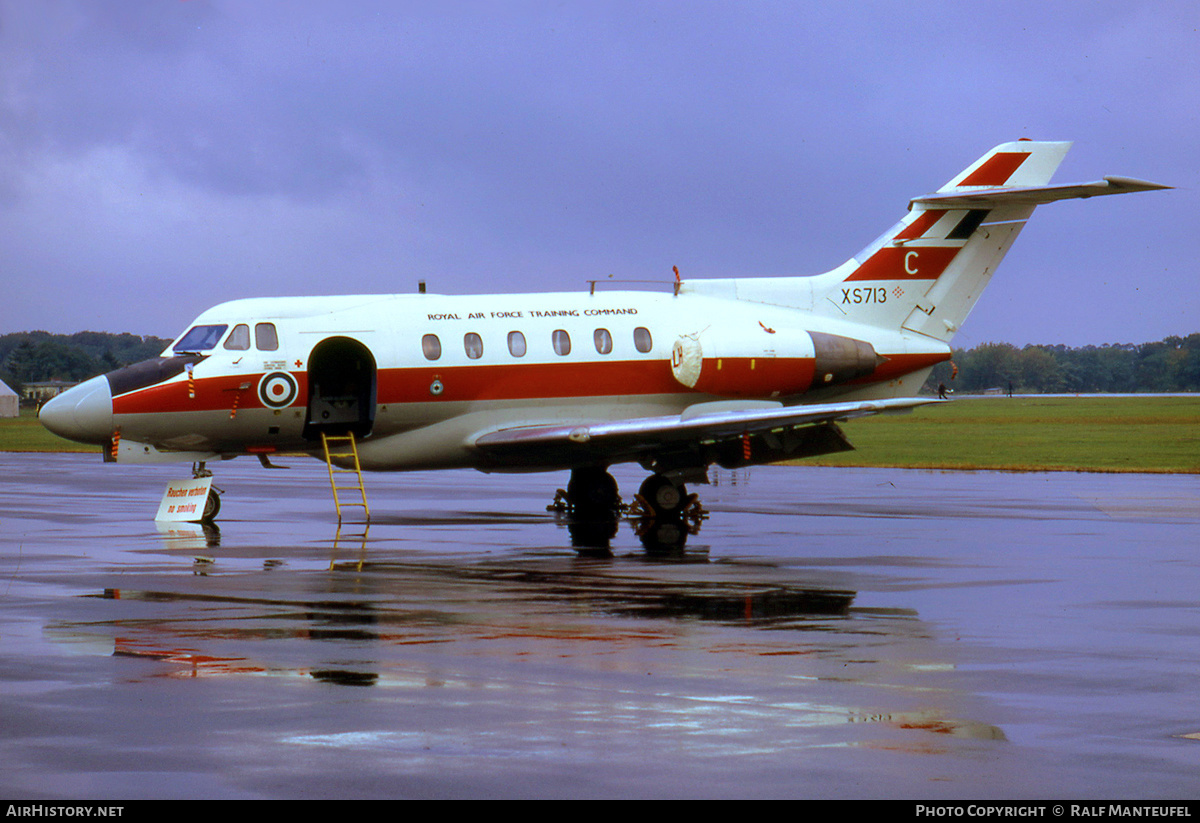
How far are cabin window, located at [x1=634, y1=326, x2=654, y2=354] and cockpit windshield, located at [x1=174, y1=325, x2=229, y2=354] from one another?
658cm

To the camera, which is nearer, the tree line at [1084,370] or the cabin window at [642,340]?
the cabin window at [642,340]

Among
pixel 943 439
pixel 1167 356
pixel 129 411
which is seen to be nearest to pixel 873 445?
pixel 943 439

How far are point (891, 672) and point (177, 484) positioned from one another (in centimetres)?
1544

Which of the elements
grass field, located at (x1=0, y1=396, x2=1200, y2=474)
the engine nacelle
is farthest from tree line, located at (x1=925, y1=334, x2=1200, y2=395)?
the engine nacelle

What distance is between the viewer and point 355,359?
22.6 meters

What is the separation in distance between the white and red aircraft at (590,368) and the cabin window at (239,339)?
0.11 ft

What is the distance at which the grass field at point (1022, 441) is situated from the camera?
40.0 m

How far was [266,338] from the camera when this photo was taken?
21.1m

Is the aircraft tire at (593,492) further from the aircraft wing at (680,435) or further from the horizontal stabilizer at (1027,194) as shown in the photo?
the horizontal stabilizer at (1027,194)

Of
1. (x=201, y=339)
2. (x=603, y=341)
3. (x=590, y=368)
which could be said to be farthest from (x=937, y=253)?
(x=201, y=339)

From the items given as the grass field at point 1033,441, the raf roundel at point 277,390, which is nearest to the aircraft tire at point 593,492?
the raf roundel at point 277,390

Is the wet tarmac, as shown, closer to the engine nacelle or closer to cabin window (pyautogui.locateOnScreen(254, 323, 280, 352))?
cabin window (pyautogui.locateOnScreen(254, 323, 280, 352))

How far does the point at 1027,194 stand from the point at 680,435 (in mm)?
7775

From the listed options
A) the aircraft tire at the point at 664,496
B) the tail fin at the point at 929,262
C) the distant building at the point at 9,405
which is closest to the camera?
the aircraft tire at the point at 664,496
